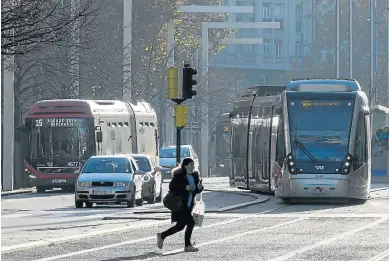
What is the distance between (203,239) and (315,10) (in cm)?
14500

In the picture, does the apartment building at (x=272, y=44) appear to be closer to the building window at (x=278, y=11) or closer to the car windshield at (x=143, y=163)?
the building window at (x=278, y=11)

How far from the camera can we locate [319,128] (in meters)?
40.3

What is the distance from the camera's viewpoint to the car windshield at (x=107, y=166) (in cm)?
4094

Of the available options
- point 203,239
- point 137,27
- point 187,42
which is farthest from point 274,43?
point 203,239

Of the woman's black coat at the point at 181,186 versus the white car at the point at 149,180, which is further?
the white car at the point at 149,180

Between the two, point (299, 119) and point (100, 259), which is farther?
point (299, 119)

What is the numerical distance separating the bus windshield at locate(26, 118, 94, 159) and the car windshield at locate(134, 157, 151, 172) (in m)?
10.4

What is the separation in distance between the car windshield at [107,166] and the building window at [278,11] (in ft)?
468

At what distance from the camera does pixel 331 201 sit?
4325cm

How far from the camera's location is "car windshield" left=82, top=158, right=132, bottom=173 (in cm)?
4094

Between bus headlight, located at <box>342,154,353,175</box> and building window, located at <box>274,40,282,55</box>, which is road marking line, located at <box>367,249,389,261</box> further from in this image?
building window, located at <box>274,40,282,55</box>

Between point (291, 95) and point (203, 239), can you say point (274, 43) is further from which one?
point (203, 239)

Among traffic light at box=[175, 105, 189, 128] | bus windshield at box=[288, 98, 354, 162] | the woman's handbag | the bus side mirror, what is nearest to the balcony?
the bus side mirror

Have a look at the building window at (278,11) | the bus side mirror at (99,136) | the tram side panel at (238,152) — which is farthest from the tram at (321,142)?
the building window at (278,11)
